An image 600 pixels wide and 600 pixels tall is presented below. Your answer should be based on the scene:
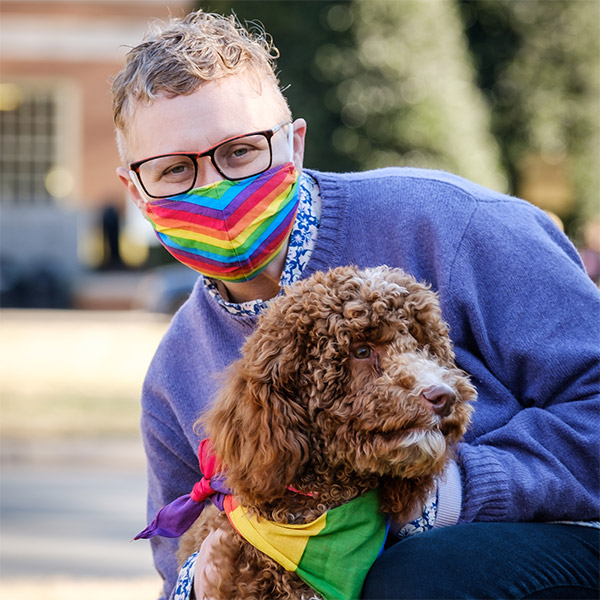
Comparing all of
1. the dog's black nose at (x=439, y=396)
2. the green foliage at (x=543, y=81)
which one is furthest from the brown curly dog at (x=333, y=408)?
the green foliage at (x=543, y=81)

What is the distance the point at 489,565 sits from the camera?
2.23m

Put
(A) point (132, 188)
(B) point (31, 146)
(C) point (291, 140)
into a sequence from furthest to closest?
1. (B) point (31, 146)
2. (A) point (132, 188)
3. (C) point (291, 140)

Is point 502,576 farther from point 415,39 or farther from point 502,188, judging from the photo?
point 502,188

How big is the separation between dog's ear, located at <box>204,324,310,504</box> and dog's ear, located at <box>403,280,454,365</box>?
11.8 inches

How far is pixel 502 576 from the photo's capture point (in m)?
2.22

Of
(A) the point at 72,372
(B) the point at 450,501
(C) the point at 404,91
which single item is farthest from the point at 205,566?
(C) the point at 404,91

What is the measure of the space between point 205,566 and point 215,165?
1.12 metres

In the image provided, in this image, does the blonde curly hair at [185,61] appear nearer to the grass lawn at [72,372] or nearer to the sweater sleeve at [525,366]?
the sweater sleeve at [525,366]

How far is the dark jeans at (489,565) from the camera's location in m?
2.21

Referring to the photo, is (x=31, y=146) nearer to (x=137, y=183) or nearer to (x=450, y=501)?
(x=137, y=183)

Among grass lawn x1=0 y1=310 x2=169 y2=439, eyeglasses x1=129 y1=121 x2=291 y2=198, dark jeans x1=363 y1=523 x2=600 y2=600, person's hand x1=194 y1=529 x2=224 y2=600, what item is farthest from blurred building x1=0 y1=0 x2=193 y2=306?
dark jeans x1=363 y1=523 x2=600 y2=600

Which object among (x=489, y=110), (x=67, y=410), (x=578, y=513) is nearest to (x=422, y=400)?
(x=578, y=513)

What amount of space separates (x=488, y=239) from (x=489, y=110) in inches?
871

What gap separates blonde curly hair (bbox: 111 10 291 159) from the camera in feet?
8.90
